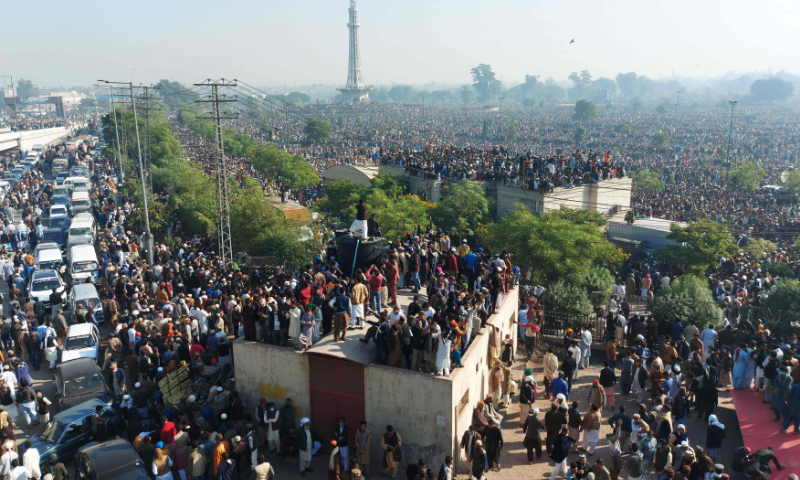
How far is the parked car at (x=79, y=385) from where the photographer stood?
1241 cm

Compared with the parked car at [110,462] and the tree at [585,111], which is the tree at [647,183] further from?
the tree at [585,111]

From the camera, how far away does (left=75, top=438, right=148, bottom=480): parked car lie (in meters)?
9.72

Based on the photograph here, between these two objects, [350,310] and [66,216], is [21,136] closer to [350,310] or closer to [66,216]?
[66,216]

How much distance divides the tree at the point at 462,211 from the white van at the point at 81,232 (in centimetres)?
1612

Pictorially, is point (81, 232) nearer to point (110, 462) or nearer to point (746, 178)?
point (110, 462)

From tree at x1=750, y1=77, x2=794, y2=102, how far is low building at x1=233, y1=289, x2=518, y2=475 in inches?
8339

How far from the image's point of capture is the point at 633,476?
974cm

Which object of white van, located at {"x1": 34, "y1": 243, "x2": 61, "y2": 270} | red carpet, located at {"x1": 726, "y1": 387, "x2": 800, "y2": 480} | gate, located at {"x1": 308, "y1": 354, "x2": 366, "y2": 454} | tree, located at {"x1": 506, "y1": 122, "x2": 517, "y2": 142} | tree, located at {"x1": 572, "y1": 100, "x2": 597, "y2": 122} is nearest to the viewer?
red carpet, located at {"x1": 726, "y1": 387, "x2": 800, "y2": 480}

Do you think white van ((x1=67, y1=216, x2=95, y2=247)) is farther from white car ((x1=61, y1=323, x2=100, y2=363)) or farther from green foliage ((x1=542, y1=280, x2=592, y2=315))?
green foliage ((x1=542, y1=280, x2=592, y2=315))

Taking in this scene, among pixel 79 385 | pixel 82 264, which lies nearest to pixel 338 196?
pixel 82 264

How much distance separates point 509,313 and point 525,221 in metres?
8.03

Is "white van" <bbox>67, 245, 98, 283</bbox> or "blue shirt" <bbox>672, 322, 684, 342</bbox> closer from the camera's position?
"blue shirt" <bbox>672, 322, 684, 342</bbox>

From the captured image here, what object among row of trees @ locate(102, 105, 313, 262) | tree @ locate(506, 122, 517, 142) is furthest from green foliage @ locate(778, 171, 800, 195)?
tree @ locate(506, 122, 517, 142)

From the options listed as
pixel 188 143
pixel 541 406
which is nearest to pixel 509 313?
pixel 541 406
